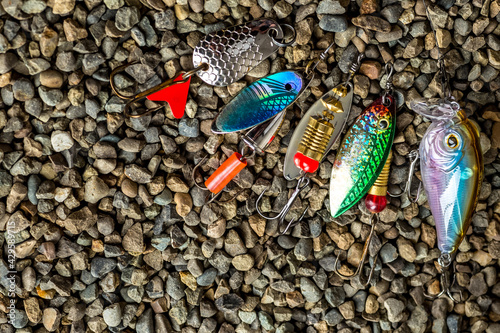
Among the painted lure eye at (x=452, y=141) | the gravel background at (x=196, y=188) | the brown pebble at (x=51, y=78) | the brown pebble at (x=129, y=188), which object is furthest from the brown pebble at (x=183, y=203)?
the painted lure eye at (x=452, y=141)

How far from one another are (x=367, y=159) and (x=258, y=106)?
345mm

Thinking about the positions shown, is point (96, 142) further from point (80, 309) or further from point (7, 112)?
point (80, 309)

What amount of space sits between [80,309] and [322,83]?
99 centimetres

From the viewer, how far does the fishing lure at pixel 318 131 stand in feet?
3.94

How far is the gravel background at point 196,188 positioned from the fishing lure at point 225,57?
37mm

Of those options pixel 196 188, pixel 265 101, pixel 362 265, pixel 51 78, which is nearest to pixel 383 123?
pixel 265 101

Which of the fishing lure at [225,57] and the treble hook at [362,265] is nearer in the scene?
the fishing lure at [225,57]

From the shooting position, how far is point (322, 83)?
1254 millimetres

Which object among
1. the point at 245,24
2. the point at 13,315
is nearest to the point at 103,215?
the point at 13,315

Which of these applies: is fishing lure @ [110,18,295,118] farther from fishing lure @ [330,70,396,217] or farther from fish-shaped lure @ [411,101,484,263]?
fish-shaped lure @ [411,101,484,263]

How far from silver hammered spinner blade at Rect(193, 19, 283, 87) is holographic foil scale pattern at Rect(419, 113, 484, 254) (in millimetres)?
517

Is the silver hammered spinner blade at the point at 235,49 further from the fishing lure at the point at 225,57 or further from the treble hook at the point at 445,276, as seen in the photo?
the treble hook at the point at 445,276

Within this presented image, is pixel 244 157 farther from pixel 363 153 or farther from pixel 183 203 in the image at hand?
pixel 363 153

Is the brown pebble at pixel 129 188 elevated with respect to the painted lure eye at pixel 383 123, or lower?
lower
